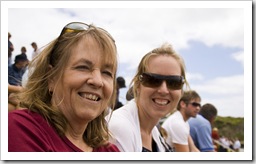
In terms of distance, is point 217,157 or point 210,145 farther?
point 210,145

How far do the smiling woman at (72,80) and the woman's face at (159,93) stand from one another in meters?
0.83

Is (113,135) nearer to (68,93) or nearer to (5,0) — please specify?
(68,93)

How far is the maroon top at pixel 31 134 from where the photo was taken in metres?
1.23

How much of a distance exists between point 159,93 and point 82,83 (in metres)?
1.01

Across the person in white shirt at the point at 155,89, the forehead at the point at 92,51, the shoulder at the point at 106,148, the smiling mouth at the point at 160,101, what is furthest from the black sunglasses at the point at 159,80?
the forehead at the point at 92,51

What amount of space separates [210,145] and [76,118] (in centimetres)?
325

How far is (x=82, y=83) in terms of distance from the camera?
4.89 ft

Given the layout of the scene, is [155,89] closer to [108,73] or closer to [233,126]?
[108,73]

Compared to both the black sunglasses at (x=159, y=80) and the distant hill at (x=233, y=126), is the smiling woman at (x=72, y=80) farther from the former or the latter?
the distant hill at (x=233, y=126)

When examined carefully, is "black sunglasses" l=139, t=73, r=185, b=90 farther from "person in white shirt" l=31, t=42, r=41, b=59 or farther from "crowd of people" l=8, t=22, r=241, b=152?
Result: "person in white shirt" l=31, t=42, r=41, b=59

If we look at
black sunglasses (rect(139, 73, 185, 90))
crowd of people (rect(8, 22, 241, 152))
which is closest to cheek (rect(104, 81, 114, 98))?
crowd of people (rect(8, 22, 241, 152))

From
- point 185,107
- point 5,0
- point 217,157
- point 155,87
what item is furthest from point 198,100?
point 5,0

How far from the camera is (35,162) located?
5.21 ft

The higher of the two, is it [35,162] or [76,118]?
[76,118]
